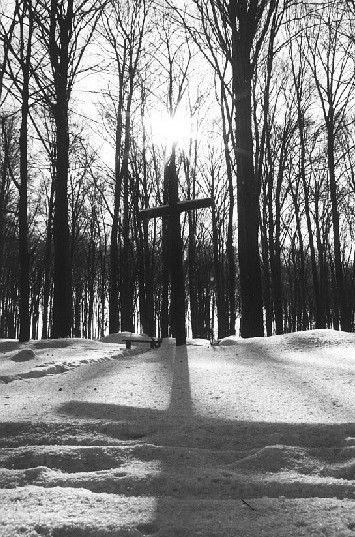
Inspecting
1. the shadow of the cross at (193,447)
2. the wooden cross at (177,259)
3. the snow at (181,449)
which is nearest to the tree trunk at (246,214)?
the wooden cross at (177,259)

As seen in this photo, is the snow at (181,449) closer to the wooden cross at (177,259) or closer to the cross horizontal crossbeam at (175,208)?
the wooden cross at (177,259)

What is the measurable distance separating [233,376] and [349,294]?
3511 cm

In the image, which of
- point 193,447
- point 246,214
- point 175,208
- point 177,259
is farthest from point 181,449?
point 246,214

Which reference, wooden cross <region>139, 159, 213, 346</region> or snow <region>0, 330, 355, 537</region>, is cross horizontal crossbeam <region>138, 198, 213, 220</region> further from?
snow <region>0, 330, 355, 537</region>

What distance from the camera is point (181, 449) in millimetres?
2562

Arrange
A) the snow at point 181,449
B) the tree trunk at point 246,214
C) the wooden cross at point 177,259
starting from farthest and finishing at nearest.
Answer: the tree trunk at point 246,214, the wooden cross at point 177,259, the snow at point 181,449

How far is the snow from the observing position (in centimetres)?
173

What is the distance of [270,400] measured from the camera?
3.51 meters

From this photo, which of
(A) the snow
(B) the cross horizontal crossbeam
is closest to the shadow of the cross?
(A) the snow

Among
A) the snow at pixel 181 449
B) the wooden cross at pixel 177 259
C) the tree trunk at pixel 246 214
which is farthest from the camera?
the tree trunk at pixel 246 214

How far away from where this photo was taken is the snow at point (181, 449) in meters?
1.73

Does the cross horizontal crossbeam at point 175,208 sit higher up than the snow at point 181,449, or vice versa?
the cross horizontal crossbeam at point 175,208

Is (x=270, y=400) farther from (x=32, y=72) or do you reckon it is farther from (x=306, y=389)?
(x=32, y=72)

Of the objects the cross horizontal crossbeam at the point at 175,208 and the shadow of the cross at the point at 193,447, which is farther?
the cross horizontal crossbeam at the point at 175,208
